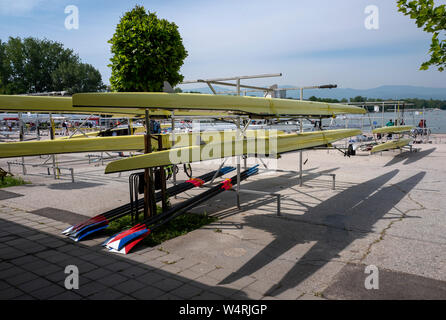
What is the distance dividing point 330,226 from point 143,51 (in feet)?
17.9

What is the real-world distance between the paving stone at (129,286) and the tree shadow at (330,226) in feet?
3.45

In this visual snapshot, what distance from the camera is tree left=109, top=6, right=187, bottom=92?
6898 mm

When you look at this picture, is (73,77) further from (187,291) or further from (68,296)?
(187,291)

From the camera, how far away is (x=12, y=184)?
1000 cm

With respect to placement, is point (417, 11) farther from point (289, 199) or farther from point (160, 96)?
point (289, 199)

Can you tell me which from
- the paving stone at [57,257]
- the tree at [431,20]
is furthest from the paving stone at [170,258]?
the tree at [431,20]

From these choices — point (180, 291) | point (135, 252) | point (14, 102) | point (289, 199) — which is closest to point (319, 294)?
point (180, 291)

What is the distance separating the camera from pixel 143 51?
690 centimetres

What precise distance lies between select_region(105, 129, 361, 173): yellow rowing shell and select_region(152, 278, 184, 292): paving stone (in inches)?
61.7

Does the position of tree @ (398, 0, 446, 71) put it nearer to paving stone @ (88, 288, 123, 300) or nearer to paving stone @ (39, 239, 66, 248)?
paving stone @ (88, 288, 123, 300)

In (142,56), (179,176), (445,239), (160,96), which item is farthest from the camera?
(179,176)

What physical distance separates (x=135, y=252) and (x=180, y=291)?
1470 millimetres

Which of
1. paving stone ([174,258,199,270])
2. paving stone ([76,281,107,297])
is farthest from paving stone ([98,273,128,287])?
paving stone ([174,258,199,270])

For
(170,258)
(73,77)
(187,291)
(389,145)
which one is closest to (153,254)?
(170,258)
